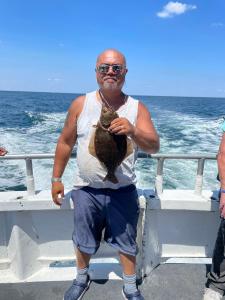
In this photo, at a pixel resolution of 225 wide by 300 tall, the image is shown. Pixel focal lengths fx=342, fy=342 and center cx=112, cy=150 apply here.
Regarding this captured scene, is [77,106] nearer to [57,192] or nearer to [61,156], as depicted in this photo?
[61,156]

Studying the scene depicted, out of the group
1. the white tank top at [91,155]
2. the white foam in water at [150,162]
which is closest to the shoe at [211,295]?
the white tank top at [91,155]

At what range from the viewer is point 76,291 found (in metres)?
2.61

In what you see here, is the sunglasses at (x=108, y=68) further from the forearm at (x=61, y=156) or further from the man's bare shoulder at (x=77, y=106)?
the forearm at (x=61, y=156)

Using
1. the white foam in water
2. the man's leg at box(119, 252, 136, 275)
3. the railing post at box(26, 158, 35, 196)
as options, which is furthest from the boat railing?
the white foam in water

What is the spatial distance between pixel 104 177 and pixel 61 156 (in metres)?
0.42

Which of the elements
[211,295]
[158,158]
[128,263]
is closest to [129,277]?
[128,263]

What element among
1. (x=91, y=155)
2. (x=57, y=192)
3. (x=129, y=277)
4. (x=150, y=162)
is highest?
(x=91, y=155)

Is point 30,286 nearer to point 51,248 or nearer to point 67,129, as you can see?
point 51,248

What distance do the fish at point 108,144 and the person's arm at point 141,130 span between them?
0.09 metres

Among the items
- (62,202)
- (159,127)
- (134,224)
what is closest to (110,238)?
(134,224)

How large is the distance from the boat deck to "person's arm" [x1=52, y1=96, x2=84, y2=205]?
71 centimetres

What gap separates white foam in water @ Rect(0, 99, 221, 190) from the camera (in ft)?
26.7

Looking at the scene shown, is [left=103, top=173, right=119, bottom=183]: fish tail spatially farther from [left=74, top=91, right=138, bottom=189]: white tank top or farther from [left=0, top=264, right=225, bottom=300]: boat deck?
[left=0, top=264, right=225, bottom=300]: boat deck

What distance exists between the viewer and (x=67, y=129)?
2457 mm
